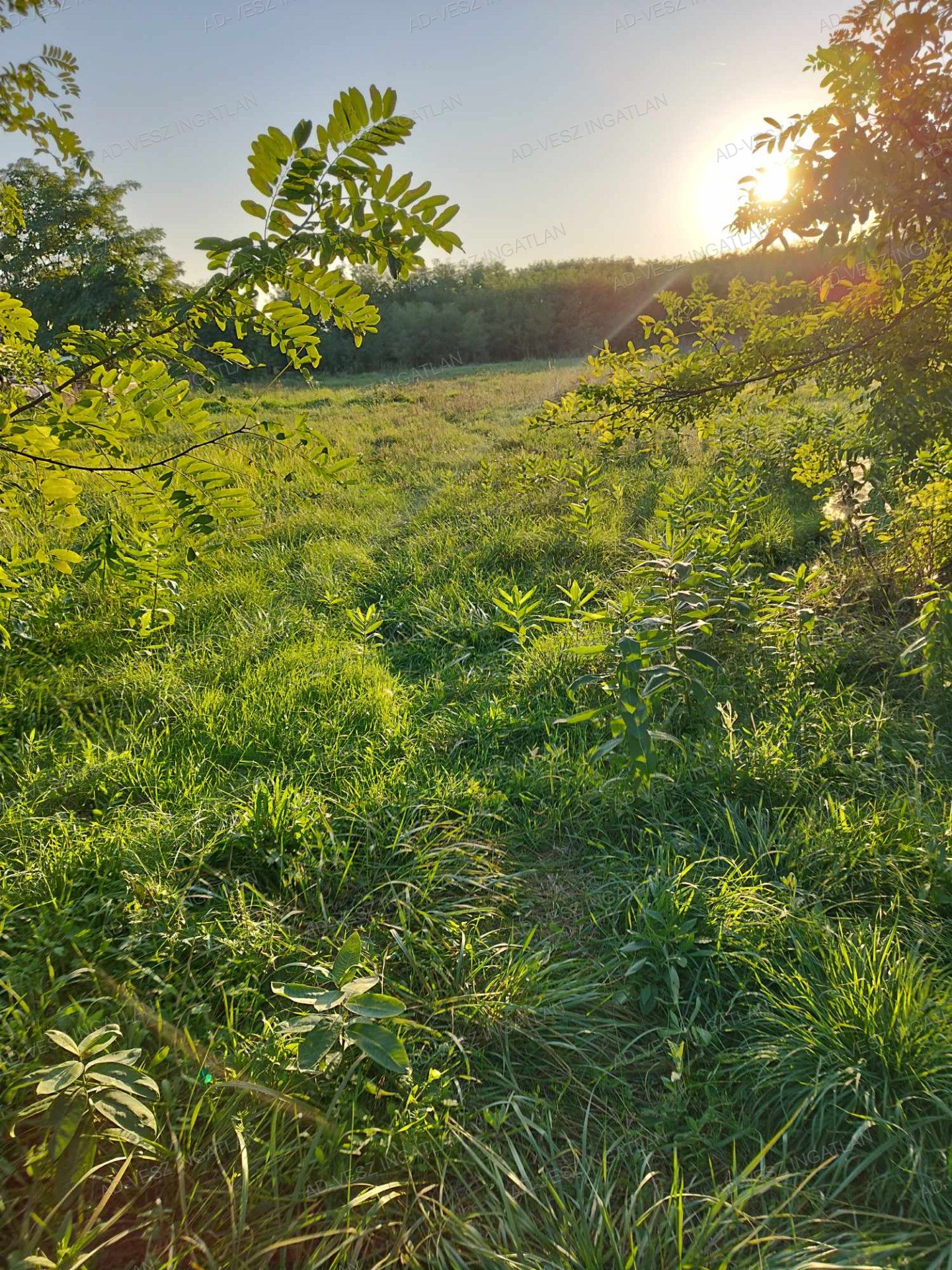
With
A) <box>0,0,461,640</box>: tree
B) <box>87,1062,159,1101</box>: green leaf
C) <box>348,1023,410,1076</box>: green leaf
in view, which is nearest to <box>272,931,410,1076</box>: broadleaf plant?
<box>348,1023,410,1076</box>: green leaf

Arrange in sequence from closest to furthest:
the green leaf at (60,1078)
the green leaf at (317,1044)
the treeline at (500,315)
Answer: the green leaf at (60,1078)
the green leaf at (317,1044)
the treeline at (500,315)

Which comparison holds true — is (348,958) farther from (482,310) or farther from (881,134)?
(482,310)

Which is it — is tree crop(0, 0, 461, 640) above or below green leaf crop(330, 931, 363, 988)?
above

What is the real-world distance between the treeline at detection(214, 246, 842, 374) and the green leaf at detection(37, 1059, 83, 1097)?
93.0ft

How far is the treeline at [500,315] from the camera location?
102 ft

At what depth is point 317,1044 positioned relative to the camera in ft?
4.91

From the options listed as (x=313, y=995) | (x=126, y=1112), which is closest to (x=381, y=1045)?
(x=313, y=995)

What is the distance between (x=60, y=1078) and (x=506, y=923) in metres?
1.22

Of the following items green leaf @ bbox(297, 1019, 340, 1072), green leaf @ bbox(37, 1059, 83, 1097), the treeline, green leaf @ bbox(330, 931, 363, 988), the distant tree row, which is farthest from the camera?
the treeline

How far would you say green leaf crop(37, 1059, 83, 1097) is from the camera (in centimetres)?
131

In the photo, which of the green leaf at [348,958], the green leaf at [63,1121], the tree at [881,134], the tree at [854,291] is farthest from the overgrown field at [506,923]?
the tree at [881,134]

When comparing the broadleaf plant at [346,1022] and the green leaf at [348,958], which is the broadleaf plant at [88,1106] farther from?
the green leaf at [348,958]

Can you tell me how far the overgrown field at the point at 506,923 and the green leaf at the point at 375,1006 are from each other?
0.46 feet

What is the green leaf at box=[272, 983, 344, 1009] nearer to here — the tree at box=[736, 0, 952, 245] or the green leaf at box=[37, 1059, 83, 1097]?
the green leaf at box=[37, 1059, 83, 1097]
